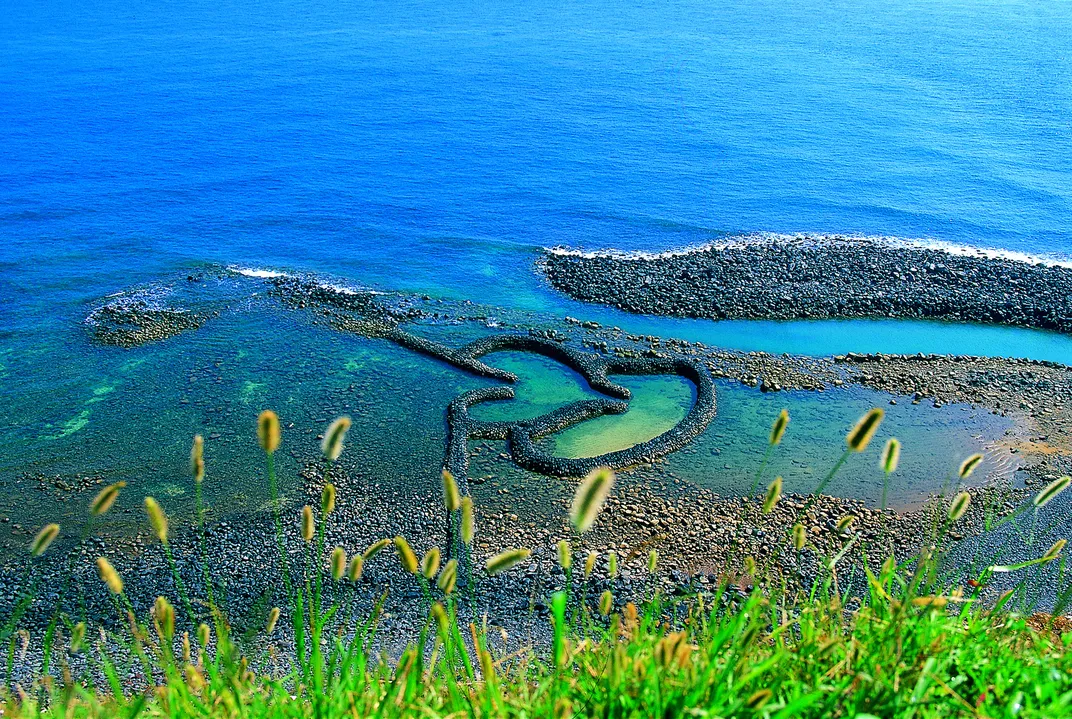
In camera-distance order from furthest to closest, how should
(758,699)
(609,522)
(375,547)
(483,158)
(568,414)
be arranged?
(483,158)
(568,414)
(609,522)
(375,547)
(758,699)

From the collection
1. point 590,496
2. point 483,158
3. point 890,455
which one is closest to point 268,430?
point 590,496

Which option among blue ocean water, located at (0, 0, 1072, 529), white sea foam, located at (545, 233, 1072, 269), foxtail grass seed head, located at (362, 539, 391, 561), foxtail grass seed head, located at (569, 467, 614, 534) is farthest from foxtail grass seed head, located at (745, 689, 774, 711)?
white sea foam, located at (545, 233, 1072, 269)

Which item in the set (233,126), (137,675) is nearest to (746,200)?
(233,126)

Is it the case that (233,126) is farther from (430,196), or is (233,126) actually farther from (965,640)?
(965,640)

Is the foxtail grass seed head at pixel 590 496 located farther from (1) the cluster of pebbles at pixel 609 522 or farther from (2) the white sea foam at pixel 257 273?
(2) the white sea foam at pixel 257 273

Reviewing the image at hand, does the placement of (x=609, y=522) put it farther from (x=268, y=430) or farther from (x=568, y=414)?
(x=268, y=430)

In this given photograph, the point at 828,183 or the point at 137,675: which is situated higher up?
the point at 828,183
